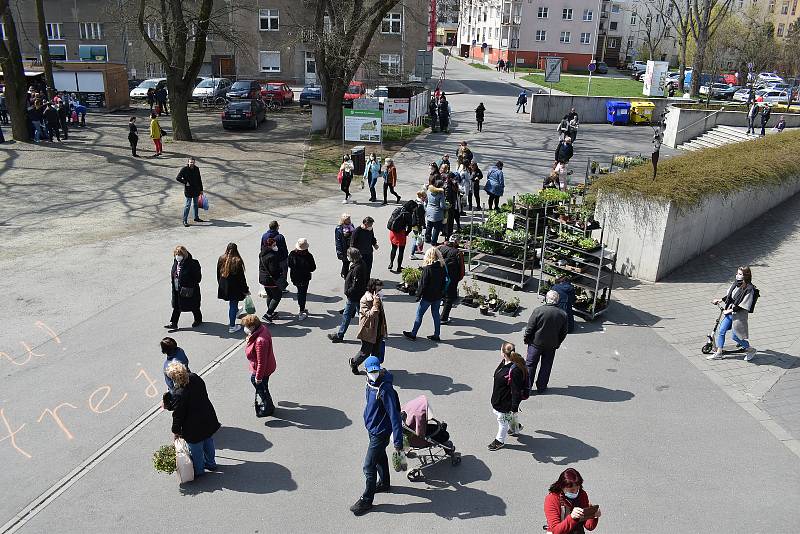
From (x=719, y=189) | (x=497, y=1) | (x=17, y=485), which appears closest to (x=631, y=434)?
(x=17, y=485)

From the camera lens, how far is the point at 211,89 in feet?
129

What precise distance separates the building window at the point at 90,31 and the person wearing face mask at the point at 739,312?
5568 centimetres

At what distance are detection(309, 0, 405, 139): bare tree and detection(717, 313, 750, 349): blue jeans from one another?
19216 mm

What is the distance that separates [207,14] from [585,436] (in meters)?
23.6

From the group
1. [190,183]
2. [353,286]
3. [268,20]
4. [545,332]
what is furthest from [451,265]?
[268,20]

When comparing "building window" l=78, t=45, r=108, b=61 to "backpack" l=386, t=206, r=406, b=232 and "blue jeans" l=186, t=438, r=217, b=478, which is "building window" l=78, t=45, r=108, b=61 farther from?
"blue jeans" l=186, t=438, r=217, b=478

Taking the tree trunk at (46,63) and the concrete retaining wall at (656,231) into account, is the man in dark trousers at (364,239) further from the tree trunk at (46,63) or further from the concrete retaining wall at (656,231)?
the tree trunk at (46,63)

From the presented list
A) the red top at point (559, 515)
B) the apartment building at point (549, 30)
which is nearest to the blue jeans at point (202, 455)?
the red top at point (559, 515)

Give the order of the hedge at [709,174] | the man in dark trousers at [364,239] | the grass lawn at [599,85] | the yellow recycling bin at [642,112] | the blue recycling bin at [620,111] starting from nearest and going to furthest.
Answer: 1. the man in dark trousers at [364,239]
2. the hedge at [709,174]
3. the yellow recycling bin at [642,112]
4. the blue recycling bin at [620,111]
5. the grass lawn at [599,85]

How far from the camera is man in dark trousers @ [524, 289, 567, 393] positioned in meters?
8.62

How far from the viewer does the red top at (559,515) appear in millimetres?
5188

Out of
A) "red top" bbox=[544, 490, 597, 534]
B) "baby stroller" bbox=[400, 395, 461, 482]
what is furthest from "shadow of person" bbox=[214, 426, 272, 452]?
"red top" bbox=[544, 490, 597, 534]

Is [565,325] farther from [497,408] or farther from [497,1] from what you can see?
[497,1]

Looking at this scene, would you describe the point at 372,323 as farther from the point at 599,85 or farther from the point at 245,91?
the point at 599,85
